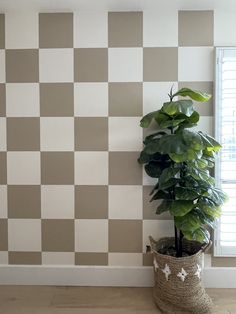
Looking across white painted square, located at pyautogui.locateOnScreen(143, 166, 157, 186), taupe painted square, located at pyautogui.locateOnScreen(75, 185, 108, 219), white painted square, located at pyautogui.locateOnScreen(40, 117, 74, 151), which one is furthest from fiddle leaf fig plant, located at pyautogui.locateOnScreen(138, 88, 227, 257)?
white painted square, located at pyautogui.locateOnScreen(40, 117, 74, 151)

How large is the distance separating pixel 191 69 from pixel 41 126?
1173mm

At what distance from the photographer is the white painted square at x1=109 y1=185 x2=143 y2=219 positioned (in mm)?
1996

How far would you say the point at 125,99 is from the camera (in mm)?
1963

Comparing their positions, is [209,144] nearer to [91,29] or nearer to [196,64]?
[196,64]

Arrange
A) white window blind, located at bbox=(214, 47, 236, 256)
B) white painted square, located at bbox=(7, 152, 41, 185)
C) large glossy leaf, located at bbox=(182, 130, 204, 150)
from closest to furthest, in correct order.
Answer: large glossy leaf, located at bbox=(182, 130, 204, 150) → white window blind, located at bbox=(214, 47, 236, 256) → white painted square, located at bbox=(7, 152, 41, 185)

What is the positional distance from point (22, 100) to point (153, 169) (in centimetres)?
109

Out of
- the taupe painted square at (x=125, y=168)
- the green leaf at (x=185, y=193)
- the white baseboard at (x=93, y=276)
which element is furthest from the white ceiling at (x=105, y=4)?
the white baseboard at (x=93, y=276)

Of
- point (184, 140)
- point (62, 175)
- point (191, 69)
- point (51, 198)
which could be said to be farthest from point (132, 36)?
point (51, 198)

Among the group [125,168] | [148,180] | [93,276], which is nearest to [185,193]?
[148,180]

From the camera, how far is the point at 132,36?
1.95 meters

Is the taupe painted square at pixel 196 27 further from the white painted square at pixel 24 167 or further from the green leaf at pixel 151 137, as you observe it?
the white painted square at pixel 24 167

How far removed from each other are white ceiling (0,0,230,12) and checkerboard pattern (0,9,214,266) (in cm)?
5

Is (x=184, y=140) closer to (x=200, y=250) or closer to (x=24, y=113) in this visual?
(x=200, y=250)

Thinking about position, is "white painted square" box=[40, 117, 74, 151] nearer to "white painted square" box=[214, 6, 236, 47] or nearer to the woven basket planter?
the woven basket planter
